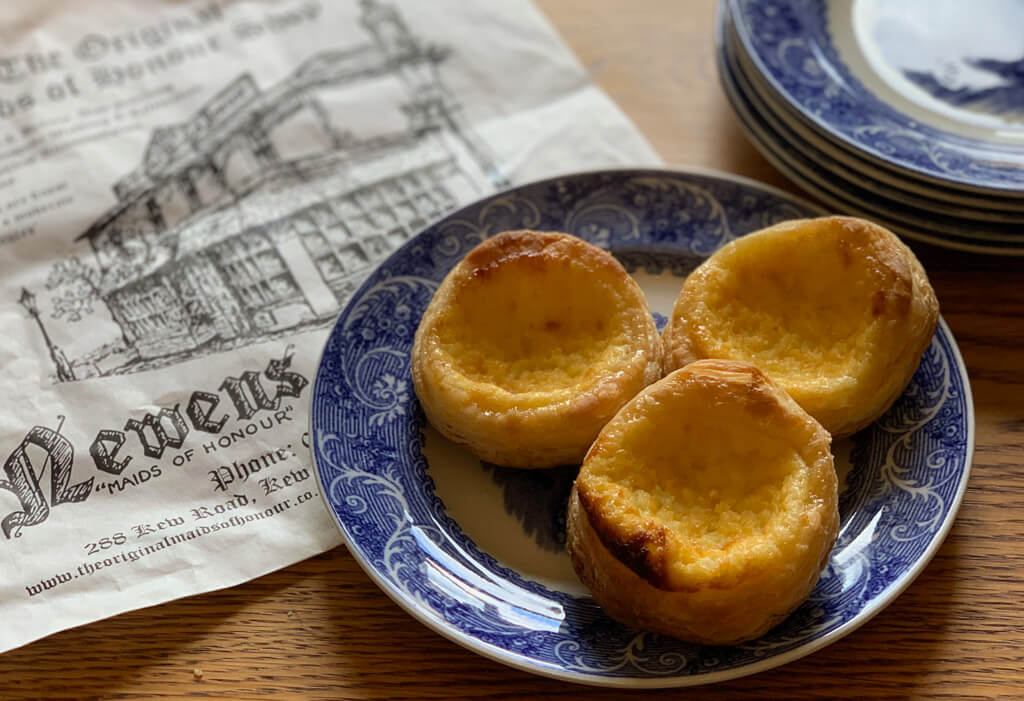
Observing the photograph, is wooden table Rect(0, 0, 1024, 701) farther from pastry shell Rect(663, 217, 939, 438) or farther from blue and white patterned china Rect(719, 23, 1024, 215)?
blue and white patterned china Rect(719, 23, 1024, 215)

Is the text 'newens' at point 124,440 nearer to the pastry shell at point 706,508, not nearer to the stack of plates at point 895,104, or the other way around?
the pastry shell at point 706,508

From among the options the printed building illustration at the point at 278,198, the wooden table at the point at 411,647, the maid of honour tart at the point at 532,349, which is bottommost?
the wooden table at the point at 411,647

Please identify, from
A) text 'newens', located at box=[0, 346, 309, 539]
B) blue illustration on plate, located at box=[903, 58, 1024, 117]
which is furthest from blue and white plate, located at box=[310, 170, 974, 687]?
blue illustration on plate, located at box=[903, 58, 1024, 117]

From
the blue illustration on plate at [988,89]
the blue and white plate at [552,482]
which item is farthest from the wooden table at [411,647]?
the blue illustration on plate at [988,89]

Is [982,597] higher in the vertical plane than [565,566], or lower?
lower

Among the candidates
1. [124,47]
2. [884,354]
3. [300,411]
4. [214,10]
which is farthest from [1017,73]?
A: [124,47]

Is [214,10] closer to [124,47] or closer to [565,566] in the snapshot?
[124,47]
